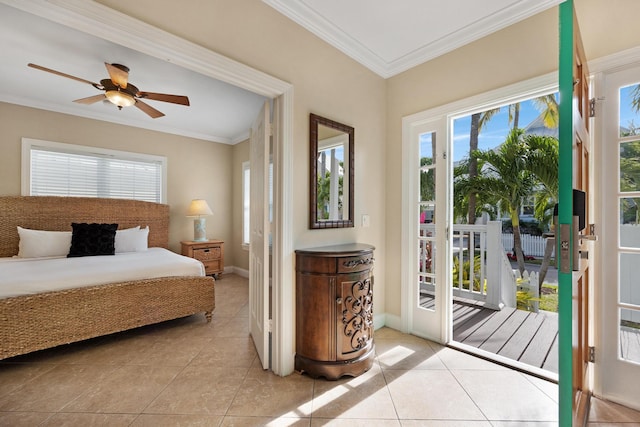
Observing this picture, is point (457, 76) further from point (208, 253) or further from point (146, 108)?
point (208, 253)

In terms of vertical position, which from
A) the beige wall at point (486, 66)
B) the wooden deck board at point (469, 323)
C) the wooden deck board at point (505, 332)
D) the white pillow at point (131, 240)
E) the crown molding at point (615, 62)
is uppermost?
the beige wall at point (486, 66)

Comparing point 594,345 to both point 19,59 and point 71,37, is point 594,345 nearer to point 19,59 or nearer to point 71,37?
point 71,37

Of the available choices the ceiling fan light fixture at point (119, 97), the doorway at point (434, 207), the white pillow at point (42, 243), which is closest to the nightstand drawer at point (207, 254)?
the white pillow at point (42, 243)

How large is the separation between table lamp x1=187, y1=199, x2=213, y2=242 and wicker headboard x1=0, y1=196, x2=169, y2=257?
0.42 m

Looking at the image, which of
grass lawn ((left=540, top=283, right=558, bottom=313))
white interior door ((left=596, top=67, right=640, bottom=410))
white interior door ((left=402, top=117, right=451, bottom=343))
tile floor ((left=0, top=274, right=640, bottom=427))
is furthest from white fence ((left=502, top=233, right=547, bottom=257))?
tile floor ((left=0, top=274, right=640, bottom=427))

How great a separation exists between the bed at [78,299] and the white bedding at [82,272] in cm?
4

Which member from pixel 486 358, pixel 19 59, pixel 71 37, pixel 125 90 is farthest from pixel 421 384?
pixel 19 59

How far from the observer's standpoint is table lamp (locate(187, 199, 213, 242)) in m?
4.78

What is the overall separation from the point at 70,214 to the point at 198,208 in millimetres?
1645

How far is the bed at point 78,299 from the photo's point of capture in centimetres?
217

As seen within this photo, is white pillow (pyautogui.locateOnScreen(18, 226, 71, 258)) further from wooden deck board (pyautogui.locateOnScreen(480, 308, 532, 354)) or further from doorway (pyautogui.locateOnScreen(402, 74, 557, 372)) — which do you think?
wooden deck board (pyautogui.locateOnScreen(480, 308, 532, 354))

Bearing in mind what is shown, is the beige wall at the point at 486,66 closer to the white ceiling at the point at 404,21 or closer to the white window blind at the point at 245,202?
the white ceiling at the point at 404,21

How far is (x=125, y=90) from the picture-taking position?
2.76 meters

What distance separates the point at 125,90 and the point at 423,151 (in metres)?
2.96
